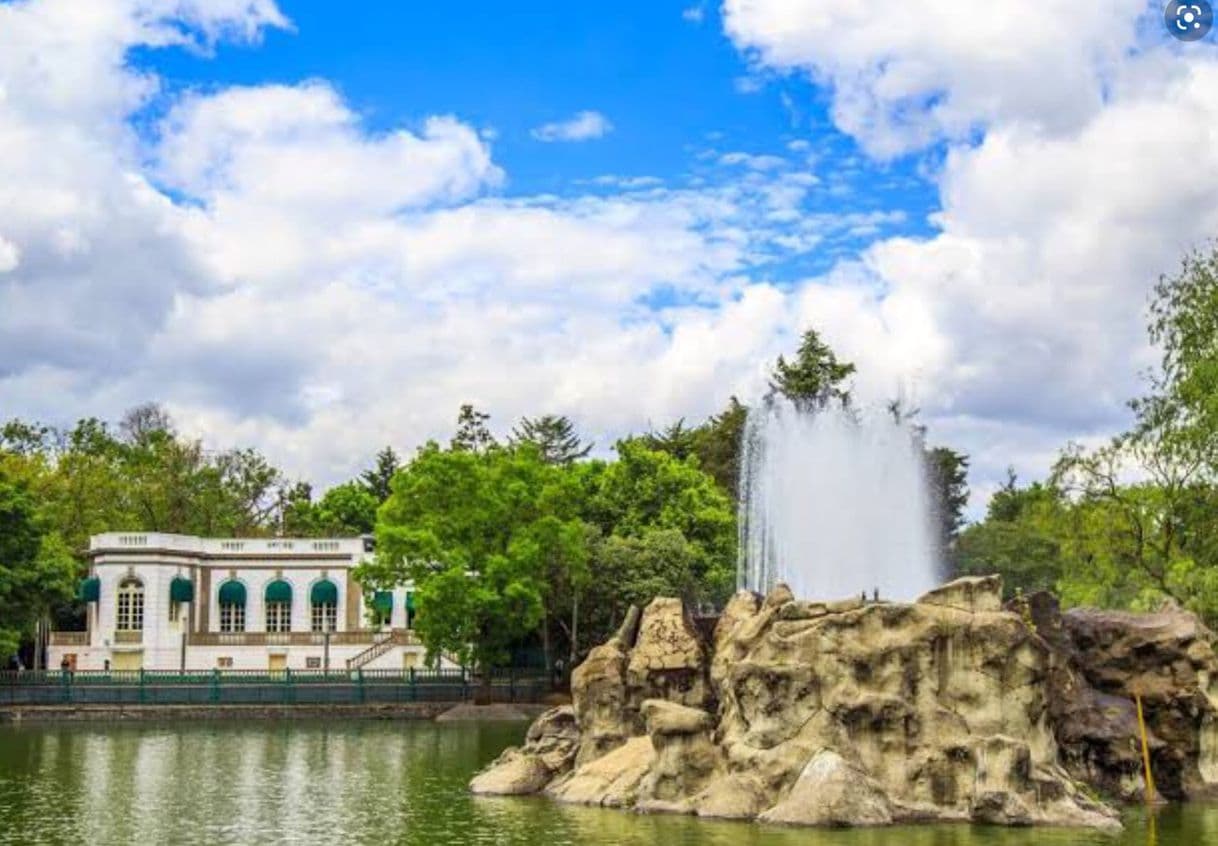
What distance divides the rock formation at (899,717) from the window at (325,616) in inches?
1851

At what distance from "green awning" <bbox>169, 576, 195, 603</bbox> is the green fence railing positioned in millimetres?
10863

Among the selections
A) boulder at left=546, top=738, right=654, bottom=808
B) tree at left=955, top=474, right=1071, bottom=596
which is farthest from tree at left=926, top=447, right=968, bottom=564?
boulder at left=546, top=738, right=654, bottom=808

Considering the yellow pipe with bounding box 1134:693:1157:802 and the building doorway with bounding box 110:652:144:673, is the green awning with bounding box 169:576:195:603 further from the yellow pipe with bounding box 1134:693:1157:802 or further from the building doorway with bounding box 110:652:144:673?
the yellow pipe with bounding box 1134:693:1157:802

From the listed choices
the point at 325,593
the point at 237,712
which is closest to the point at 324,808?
the point at 237,712

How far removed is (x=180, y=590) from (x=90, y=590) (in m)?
4.44

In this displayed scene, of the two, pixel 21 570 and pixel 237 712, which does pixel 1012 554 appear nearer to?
pixel 237 712

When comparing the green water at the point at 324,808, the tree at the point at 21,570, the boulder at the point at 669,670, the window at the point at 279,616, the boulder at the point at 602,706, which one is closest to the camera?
the green water at the point at 324,808

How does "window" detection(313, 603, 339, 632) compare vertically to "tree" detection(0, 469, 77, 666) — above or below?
below

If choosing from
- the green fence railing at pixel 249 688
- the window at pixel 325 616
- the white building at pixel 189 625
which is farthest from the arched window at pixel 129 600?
the green fence railing at pixel 249 688

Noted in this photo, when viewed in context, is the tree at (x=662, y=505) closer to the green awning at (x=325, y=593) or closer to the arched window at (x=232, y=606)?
the green awning at (x=325, y=593)

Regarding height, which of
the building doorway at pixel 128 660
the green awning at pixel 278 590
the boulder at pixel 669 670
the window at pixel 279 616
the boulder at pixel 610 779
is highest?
the green awning at pixel 278 590

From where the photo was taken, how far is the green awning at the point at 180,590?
264ft

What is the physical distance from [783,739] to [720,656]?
4766 millimetres

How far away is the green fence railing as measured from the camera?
6644 cm
